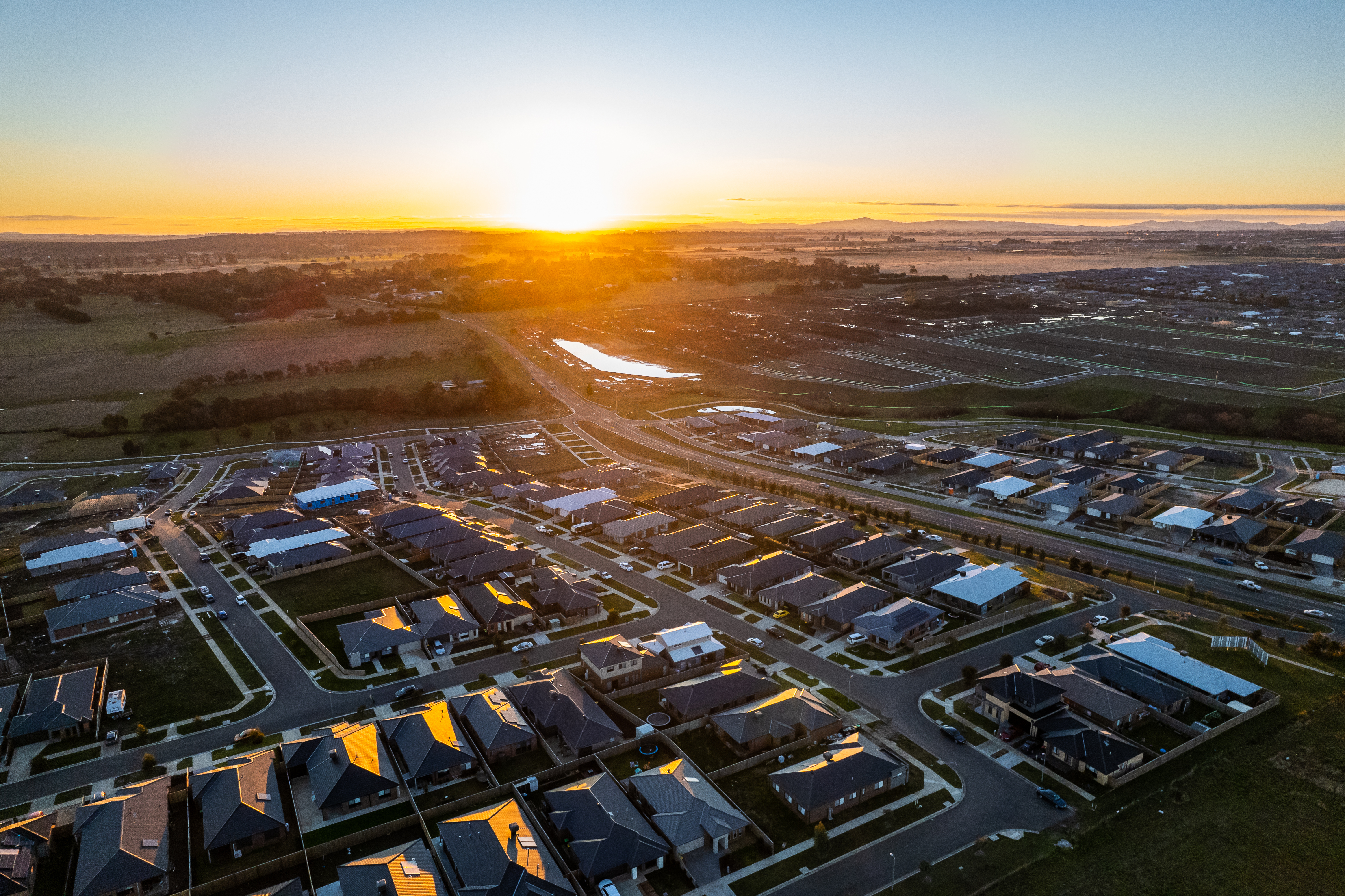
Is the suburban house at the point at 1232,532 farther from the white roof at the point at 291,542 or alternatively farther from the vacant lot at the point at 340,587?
the white roof at the point at 291,542

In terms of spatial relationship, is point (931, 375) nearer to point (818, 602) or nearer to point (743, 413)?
point (743, 413)

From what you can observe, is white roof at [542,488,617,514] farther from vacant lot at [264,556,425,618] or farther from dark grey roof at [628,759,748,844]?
dark grey roof at [628,759,748,844]

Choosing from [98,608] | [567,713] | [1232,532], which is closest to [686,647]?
[567,713]

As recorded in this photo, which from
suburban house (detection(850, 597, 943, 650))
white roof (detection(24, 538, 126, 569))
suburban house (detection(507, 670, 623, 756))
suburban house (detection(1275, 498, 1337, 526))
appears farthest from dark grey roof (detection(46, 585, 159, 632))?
suburban house (detection(1275, 498, 1337, 526))

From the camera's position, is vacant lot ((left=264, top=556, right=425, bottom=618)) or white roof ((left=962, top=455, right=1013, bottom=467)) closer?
vacant lot ((left=264, top=556, right=425, bottom=618))

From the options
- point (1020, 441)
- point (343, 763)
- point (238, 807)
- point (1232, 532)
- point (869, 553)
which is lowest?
point (869, 553)

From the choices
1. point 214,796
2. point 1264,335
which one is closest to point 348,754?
point 214,796

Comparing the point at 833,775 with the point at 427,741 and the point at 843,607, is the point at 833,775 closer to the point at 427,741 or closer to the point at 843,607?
the point at 843,607
